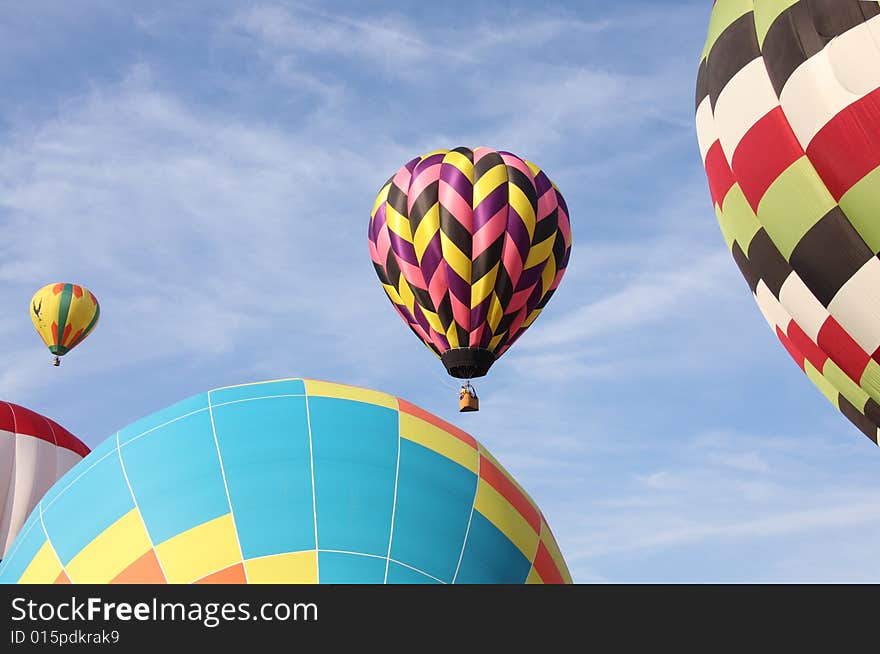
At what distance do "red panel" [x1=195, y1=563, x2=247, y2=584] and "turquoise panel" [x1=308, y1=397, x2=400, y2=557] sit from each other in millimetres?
413

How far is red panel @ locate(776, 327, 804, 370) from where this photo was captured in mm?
9719

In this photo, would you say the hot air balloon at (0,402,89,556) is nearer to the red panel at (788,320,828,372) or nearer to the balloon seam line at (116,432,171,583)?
the balloon seam line at (116,432,171,583)

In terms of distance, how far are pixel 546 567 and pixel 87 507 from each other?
2.52 metres

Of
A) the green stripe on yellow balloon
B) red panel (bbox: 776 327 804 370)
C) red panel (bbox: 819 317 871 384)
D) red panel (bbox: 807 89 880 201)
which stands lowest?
red panel (bbox: 819 317 871 384)

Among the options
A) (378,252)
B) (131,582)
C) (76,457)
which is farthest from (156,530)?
(378,252)

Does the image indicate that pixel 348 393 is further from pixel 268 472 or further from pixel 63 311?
pixel 63 311

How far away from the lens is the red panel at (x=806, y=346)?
30.1 feet

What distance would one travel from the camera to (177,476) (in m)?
5.86

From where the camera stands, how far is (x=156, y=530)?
5684 millimetres

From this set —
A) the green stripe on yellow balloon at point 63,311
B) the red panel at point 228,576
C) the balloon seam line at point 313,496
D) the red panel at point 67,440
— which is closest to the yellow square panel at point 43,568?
the red panel at point 228,576

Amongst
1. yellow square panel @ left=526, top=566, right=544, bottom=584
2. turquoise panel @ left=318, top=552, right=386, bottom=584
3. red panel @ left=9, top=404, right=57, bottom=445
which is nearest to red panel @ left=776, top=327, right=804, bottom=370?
yellow square panel @ left=526, top=566, right=544, bottom=584
